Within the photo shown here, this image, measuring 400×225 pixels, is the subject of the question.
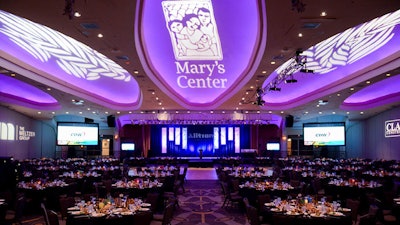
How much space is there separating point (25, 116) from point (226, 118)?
42.3ft

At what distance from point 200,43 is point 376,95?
10.4m

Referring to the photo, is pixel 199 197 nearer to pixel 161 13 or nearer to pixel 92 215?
pixel 161 13

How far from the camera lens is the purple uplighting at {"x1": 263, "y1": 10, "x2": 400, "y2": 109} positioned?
11.5m

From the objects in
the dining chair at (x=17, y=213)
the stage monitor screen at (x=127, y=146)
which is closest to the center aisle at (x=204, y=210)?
the dining chair at (x=17, y=213)

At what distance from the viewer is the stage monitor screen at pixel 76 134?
2492 centimetres

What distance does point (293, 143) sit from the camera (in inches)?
1238

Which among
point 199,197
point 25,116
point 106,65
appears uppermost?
point 106,65

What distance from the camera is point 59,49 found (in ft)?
44.5

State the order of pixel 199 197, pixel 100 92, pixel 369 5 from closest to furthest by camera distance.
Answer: pixel 369 5 < pixel 199 197 < pixel 100 92

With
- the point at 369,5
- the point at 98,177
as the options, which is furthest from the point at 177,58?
the point at 369,5

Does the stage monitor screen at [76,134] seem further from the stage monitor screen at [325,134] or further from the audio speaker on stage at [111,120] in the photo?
the stage monitor screen at [325,134]

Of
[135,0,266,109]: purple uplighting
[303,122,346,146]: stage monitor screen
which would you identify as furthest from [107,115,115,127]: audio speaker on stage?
[303,122,346,146]: stage monitor screen

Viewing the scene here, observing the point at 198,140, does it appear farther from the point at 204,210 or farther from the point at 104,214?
the point at 104,214

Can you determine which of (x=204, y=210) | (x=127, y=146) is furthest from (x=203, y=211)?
(x=127, y=146)
